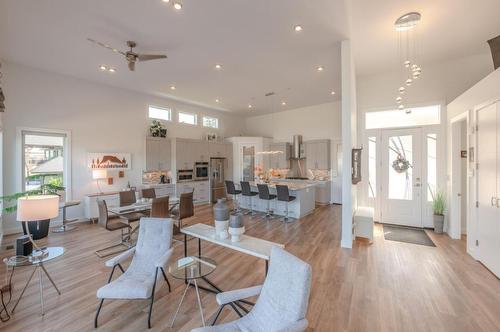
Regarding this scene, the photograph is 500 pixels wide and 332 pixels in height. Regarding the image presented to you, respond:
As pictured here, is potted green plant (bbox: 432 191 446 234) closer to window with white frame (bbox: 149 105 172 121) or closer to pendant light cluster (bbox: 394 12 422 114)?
pendant light cluster (bbox: 394 12 422 114)

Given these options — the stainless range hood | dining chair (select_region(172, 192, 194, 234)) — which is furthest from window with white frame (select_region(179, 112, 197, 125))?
dining chair (select_region(172, 192, 194, 234))

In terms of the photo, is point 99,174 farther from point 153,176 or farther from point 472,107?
point 472,107

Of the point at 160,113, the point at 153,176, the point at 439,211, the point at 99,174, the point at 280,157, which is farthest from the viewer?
the point at 280,157

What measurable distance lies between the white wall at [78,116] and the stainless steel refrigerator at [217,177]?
86.8 inches

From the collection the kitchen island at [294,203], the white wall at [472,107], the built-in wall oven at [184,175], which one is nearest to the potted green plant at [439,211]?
the white wall at [472,107]

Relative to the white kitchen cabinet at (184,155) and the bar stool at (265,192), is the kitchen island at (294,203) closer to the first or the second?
the bar stool at (265,192)

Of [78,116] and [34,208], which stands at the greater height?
[78,116]

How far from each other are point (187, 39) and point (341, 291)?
4.71 meters

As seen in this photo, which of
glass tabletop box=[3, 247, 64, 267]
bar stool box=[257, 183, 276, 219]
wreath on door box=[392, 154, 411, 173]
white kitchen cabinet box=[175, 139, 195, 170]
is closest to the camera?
glass tabletop box=[3, 247, 64, 267]

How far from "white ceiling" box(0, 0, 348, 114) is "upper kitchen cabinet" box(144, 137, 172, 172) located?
1.81 metres

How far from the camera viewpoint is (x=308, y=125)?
923 cm

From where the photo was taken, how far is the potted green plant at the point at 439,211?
493 cm

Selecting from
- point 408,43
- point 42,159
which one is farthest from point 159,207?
point 408,43

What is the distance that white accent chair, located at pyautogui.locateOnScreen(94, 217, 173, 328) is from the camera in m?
2.21
